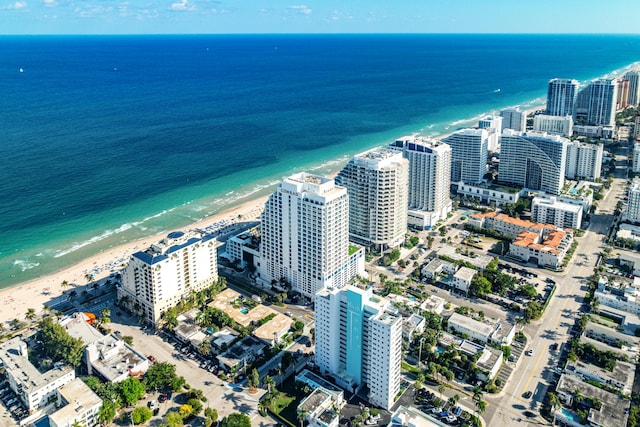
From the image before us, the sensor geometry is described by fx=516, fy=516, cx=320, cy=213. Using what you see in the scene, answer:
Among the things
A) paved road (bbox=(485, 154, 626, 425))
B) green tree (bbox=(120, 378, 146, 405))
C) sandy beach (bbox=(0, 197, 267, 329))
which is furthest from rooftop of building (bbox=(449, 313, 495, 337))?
sandy beach (bbox=(0, 197, 267, 329))

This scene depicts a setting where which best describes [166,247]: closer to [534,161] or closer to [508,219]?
[508,219]

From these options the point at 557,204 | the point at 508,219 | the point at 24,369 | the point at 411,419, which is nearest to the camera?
the point at 411,419

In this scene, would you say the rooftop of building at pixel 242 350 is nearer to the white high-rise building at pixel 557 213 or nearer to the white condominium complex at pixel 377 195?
the white condominium complex at pixel 377 195

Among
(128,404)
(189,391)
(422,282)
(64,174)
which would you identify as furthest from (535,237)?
(64,174)

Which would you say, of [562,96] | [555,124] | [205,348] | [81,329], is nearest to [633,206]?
[555,124]

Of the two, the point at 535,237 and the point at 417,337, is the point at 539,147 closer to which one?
the point at 535,237

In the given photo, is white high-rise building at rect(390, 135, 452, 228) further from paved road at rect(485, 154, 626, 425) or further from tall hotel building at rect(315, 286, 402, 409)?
tall hotel building at rect(315, 286, 402, 409)

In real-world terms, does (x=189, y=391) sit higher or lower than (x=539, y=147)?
lower
